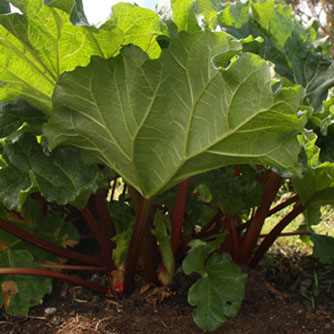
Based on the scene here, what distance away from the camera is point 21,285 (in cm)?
146

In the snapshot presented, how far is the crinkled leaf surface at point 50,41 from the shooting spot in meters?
0.94

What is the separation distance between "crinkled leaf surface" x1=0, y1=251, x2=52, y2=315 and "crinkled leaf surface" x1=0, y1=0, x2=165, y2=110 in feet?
1.86

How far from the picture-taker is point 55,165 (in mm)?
1170

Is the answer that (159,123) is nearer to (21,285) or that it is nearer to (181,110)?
(181,110)

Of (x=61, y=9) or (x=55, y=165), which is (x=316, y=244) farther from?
(x=61, y=9)

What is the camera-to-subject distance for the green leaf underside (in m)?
0.91

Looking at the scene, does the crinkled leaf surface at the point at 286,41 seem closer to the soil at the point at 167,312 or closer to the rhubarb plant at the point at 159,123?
the rhubarb plant at the point at 159,123

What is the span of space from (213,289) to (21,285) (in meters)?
0.66

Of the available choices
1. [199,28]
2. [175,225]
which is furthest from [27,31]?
[175,225]

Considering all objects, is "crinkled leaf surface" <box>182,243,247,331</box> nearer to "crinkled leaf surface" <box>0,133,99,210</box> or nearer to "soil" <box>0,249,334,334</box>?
"soil" <box>0,249,334,334</box>

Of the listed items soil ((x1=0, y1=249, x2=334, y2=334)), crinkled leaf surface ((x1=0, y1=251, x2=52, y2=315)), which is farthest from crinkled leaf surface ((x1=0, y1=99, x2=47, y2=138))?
soil ((x1=0, y1=249, x2=334, y2=334))

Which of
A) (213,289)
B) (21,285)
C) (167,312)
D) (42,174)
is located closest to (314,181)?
(213,289)

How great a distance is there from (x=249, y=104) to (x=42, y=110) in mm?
596

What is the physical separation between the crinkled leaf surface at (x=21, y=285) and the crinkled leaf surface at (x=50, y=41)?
0.57 meters
